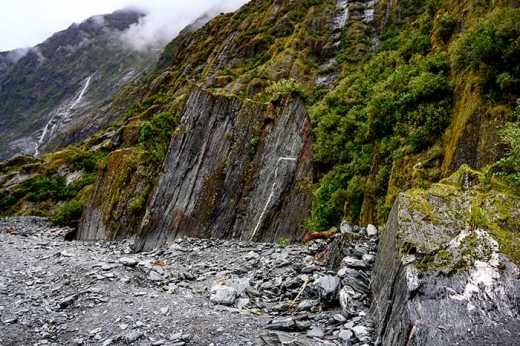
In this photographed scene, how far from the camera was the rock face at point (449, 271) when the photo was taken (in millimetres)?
4562

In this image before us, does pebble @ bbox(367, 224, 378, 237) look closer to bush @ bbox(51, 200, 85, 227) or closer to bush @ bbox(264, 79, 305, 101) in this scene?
bush @ bbox(264, 79, 305, 101)

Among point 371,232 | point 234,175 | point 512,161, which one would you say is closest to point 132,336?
point 371,232

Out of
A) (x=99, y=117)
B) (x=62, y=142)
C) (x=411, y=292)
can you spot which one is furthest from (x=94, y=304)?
(x=62, y=142)

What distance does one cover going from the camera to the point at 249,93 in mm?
32875

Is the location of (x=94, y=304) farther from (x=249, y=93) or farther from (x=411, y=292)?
(x=249, y=93)

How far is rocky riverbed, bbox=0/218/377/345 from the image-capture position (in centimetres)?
642

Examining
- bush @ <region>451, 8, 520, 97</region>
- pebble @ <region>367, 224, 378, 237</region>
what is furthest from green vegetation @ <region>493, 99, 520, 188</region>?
pebble @ <region>367, 224, 378, 237</region>

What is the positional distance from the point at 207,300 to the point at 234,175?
9305mm

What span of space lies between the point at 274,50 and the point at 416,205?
125 feet

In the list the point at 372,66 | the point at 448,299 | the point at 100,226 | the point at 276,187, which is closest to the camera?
the point at 448,299

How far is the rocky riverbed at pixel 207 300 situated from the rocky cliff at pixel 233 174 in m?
3.12

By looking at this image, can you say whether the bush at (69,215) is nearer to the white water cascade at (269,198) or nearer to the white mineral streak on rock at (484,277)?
the white water cascade at (269,198)

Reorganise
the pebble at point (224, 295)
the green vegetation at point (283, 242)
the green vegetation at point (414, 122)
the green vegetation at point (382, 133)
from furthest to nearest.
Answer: the green vegetation at point (283, 242) < the green vegetation at point (382, 133) < the green vegetation at point (414, 122) < the pebble at point (224, 295)

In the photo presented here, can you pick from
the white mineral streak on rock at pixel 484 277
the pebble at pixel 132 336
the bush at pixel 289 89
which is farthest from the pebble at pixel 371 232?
the bush at pixel 289 89
